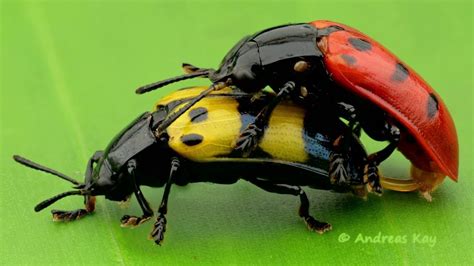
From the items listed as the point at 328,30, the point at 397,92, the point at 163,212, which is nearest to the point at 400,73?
the point at 397,92

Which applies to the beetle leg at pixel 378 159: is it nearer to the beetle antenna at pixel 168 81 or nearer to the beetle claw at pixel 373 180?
the beetle claw at pixel 373 180

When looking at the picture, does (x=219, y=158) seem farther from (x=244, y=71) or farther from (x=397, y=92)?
(x=397, y=92)

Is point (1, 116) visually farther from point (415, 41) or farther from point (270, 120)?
point (415, 41)

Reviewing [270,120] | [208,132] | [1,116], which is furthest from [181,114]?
[1,116]

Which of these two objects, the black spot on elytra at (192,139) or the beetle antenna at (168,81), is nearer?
the black spot on elytra at (192,139)

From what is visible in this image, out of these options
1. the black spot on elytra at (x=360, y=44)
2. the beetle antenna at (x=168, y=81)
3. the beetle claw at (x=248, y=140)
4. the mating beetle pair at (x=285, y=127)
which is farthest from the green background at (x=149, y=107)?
the black spot on elytra at (x=360, y=44)

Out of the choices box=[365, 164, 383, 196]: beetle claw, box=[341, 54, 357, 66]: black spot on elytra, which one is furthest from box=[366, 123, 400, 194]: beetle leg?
box=[341, 54, 357, 66]: black spot on elytra

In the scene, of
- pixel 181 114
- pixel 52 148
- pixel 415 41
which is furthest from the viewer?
pixel 415 41
